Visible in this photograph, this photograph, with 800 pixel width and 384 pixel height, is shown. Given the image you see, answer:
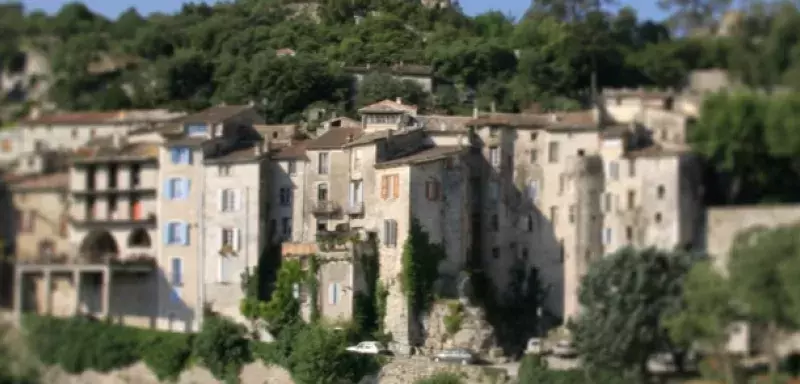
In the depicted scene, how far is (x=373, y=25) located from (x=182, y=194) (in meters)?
10.7

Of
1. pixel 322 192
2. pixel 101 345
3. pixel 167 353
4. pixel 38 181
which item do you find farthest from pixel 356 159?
pixel 38 181

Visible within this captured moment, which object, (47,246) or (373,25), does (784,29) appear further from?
(373,25)

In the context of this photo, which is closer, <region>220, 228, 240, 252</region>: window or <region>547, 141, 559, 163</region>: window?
<region>547, 141, 559, 163</region>: window

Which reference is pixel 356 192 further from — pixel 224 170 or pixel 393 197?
pixel 224 170

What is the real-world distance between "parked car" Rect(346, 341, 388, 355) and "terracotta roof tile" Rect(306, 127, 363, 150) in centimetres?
350

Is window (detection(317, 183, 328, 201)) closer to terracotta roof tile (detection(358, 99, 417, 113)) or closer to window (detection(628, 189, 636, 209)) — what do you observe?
terracotta roof tile (detection(358, 99, 417, 113))

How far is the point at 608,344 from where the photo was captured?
29.1m

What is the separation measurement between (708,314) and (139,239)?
25.5 feet

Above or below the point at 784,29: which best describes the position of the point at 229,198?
below

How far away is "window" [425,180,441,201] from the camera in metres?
33.7

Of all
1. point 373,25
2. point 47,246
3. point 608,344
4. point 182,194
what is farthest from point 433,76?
point 47,246

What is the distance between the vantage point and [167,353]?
3175 cm

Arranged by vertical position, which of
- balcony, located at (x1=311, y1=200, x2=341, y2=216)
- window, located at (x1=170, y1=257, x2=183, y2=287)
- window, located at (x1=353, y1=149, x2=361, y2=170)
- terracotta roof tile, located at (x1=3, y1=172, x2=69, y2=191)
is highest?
window, located at (x1=353, y1=149, x2=361, y2=170)

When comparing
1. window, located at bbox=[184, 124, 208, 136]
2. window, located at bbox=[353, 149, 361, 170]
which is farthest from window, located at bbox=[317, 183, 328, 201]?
window, located at bbox=[184, 124, 208, 136]
